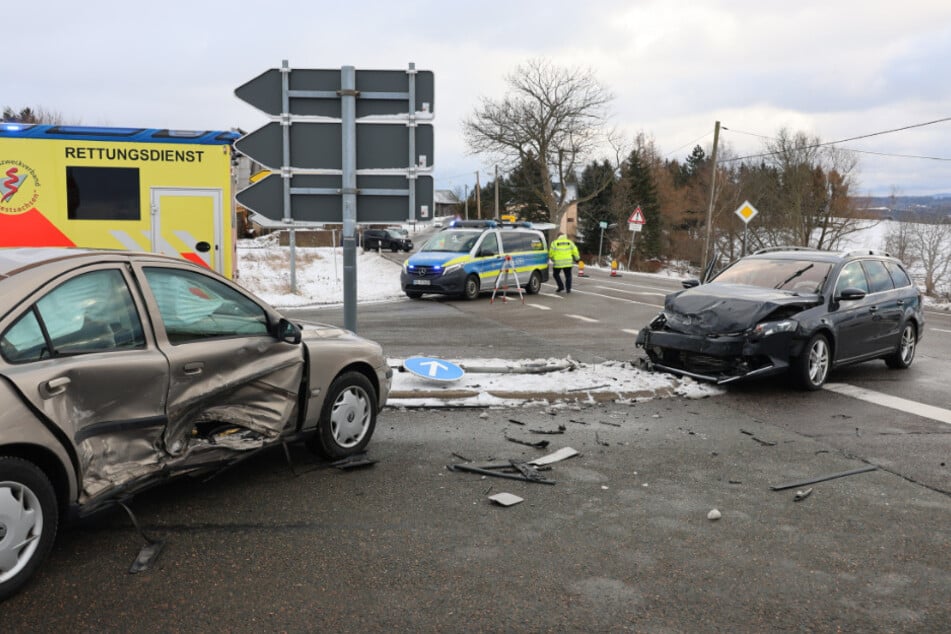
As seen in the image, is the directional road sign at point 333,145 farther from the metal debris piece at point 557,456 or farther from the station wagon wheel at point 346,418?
the metal debris piece at point 557,456

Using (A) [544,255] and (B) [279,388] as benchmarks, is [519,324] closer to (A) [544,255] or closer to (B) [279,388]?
(A) [544,255]

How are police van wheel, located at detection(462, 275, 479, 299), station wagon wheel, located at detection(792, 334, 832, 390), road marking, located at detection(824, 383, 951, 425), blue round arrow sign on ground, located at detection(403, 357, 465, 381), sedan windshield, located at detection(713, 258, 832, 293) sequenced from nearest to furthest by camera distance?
road marking, located at detection(824, 383, 951, 425) → blue round arrow sign on ground, located at detection(403, 357, 465, 381) → station wagon wheel, located at detection(792, 334, 832, 390) → sedan windshield, located at detection(713, 258, 832, 293) → police van wheel, located at detection(462, 275, 479, 299)

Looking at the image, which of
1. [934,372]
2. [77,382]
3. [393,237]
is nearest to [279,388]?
[77,382]

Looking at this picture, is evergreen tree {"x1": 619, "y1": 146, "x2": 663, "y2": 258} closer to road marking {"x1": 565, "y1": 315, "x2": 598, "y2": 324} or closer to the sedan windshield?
road marking {"x1": 565, "y1": 315, "x2": 598, "y2": 324}

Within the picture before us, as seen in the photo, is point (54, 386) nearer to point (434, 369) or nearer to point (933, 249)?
point (434, 369)

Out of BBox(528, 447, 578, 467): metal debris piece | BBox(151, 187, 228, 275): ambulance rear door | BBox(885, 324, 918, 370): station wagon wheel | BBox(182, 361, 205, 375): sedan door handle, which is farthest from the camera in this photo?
BBox(151, 187, 228, 275): ambulance rear door

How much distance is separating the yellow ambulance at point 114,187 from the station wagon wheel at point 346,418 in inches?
270

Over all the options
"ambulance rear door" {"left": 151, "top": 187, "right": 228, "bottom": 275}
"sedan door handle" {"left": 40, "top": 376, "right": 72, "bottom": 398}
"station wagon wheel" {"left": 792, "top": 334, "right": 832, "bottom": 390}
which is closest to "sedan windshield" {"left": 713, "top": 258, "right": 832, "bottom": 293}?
"station wagon wheel" {"left": 792, "top": 334, "right": 832, "bottom": 390}

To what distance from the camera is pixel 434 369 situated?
8102mm

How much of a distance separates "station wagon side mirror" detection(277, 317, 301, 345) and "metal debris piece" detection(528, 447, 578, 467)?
193 cm

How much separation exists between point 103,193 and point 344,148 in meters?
5.57

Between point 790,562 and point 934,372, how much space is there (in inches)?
300

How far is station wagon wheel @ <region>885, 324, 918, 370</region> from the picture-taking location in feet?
33.5

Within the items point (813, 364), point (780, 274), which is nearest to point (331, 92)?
point (780, 274)
